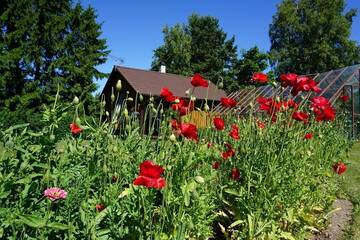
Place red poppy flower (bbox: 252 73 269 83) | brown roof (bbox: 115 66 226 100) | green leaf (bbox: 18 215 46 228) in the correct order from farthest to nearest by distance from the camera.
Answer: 1. brown roof (bbox: 115 66 226 100)
2. red poppy flower (bbox: 252 73 269 83)
3. green leaf (bbox: 18 215 46 228)

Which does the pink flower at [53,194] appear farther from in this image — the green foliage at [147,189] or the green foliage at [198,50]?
the green foliage at [198,50]

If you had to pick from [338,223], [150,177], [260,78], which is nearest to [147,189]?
[150,177]

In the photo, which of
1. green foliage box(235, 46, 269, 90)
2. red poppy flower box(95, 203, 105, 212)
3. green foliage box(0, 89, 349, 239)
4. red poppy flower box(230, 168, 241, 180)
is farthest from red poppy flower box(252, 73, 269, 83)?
green foliage box(235, 46, 269, 90)

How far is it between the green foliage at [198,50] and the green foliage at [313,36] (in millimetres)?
5164

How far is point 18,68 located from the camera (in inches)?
896

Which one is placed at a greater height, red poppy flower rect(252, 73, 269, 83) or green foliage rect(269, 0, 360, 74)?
green foliage rect(269, 0, 360, 74)

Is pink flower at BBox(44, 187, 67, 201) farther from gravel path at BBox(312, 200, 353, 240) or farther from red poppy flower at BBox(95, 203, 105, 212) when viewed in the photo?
gravel path at BBox(312, 200, 353, 240)

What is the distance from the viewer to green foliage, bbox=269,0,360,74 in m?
34.2

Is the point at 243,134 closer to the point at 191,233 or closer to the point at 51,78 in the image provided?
the point at 191,233

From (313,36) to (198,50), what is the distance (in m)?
13.1

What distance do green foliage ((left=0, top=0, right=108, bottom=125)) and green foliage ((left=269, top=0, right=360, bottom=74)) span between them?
56.2ft

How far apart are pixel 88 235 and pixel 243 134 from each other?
2.00m

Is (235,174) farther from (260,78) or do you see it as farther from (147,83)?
(147,83)

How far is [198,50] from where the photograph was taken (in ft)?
146
